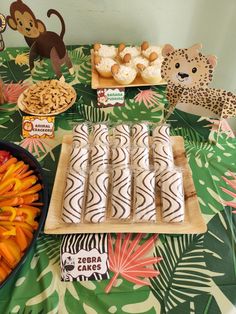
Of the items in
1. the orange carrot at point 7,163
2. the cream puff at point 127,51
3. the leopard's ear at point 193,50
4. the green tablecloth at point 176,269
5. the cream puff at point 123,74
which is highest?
the leopard's ear at point 193,50

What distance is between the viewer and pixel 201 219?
825 millimetres

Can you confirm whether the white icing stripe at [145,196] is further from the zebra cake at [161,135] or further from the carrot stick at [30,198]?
the carrot stick at [30,198]

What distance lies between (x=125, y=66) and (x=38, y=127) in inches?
20.5

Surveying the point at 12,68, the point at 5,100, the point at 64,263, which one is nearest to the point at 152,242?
the point at 64,263

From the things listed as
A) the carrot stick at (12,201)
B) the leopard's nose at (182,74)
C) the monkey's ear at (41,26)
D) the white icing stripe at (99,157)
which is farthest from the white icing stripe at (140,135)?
the monkey's ear at (41,26)

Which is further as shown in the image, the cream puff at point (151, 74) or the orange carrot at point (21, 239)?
the cream puff at point (151, 74)

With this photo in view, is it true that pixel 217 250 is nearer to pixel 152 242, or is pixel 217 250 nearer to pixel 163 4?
pixel 152 242

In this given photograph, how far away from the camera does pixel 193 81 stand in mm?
1009

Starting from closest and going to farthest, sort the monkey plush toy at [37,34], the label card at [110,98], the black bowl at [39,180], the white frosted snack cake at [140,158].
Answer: the black bowl at [39,180], the white frosted snack cake at [140,158], the monkey plush toy at [37,34], the label card at [110,98]

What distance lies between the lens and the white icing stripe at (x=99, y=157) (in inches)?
36.4

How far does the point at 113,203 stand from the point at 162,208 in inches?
5.7

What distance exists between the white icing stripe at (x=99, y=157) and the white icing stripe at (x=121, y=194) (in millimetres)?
62

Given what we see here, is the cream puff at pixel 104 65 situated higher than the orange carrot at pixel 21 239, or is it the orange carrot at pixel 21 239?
the cream puff at pixel 104 65

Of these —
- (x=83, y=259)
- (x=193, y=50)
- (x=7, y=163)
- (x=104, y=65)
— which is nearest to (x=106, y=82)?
(x=104, y=65)
